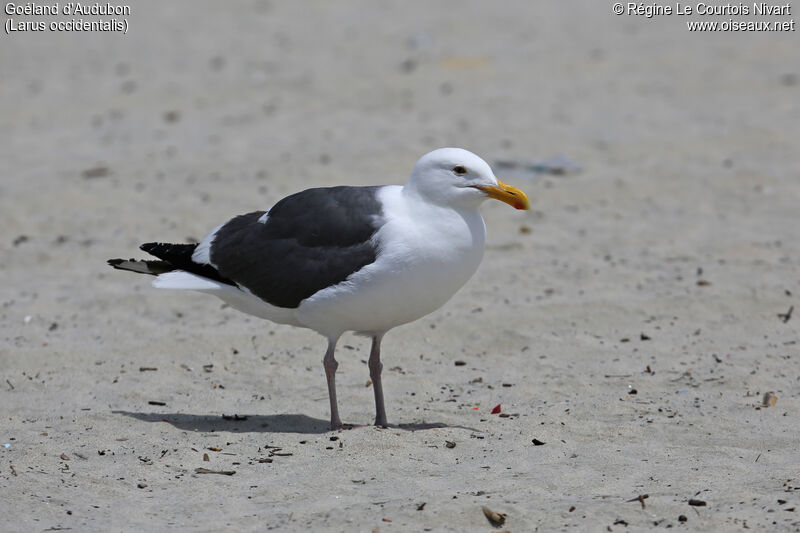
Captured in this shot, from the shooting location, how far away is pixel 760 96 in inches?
522

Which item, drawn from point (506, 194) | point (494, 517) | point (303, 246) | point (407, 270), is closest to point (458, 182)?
point (506, 194)

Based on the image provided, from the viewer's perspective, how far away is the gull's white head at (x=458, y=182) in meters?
5.82

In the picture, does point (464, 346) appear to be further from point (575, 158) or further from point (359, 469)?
point (575, 158)

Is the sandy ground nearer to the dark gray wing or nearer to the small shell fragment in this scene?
the small shell fragment

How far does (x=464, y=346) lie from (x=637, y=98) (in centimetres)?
704

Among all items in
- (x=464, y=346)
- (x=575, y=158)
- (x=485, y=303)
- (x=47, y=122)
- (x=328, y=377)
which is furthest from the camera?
(x=47, y=122)

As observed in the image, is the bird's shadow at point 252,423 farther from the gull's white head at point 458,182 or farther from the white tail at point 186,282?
the gull's white head at point 458,182

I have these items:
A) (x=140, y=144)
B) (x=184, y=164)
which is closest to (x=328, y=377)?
(x=184, y=164)

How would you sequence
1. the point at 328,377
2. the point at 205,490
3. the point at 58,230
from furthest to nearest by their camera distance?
1. the point at 58,230
2. the point at 328,377
3. the point at 205,490

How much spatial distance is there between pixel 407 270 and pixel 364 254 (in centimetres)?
27

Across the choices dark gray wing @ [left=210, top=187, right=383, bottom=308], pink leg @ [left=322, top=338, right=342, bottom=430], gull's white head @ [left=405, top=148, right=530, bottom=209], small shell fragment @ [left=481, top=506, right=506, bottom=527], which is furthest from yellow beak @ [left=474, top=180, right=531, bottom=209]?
small shell fragment @ [left=481, top=506, right=506, bottom=527]

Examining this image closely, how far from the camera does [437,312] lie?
314 inches

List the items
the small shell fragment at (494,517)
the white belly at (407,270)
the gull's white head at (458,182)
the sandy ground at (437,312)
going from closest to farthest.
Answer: the small shell fragment at (494,517) → the sandy ground at (437,312) → the white belly at (407,270) → the gull's white head at (458,182)

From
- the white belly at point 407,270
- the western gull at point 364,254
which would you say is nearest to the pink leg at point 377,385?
the western gull at point 364,254
